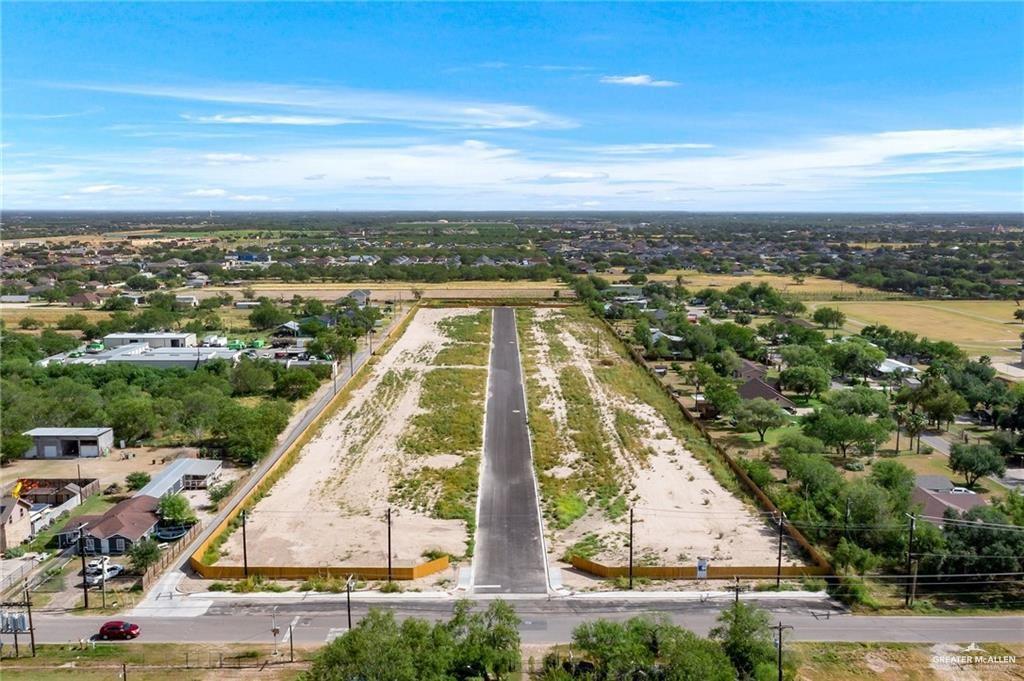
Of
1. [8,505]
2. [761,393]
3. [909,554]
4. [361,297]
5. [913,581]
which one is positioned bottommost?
[913,581]

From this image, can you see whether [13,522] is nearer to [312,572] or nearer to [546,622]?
[312,572]

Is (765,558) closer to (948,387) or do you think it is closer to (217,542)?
(217,542)

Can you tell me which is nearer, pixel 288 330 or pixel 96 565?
pixel 96 565

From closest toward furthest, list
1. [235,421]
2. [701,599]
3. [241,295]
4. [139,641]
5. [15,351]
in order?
[139,641] < [701,599] < [235,421] < [15,351] < [241,295]

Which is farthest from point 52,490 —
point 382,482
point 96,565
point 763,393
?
point 763,393

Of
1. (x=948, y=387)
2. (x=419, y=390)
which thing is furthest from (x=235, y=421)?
(x=948, y=387)

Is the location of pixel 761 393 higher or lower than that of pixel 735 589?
higher

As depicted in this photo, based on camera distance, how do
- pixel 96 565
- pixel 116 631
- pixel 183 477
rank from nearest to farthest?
pixel 116 631 < pixel 96 565 < pixel 183 477
